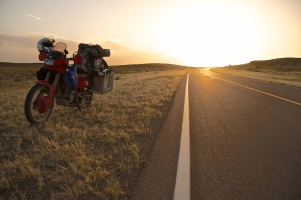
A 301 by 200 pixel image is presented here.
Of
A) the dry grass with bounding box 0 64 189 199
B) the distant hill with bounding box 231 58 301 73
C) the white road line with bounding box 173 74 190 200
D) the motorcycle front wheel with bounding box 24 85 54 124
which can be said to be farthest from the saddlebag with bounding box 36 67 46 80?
the distant hill with bounding box 231 58 301 73

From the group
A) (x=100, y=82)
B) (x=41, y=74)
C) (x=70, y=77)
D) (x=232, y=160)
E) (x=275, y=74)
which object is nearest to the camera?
(x=232, y=160)

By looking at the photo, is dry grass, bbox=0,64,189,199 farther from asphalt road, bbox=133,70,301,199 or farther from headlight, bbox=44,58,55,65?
headlight, bbox=44,58,55,65

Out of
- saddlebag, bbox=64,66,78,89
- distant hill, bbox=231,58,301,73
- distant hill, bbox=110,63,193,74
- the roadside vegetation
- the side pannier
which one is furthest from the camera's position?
distant hill, bbox=110,63,193,74

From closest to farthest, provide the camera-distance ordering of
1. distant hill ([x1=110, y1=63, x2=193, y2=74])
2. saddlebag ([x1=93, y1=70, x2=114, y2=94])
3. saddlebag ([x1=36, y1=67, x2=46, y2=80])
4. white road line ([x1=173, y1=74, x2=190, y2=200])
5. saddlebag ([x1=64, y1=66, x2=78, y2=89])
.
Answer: white road line ([x1=173, y1=74, x2=190, y2=200]) < saddlebag ([x1=64, y1=66, x2=78, y2=89]) < saddlebag ([x1=36, y1=67, x2=46, y2=80]) < saddlebag ([x1=93, y1=70, x2=114, y2=94]) < distant hill ([x1=110, y1=63, x2=193, y2=74])

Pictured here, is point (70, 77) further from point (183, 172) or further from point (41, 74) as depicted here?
point (183, 172)

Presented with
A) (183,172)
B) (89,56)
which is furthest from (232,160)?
(89,56)

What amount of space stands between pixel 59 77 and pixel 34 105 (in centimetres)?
80

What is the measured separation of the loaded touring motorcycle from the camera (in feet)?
14.9

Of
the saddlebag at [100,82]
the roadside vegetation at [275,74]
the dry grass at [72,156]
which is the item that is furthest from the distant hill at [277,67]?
the dry grass at [72,156]

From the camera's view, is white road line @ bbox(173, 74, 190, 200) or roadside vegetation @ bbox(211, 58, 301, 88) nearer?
white road line @ bbox(173, 74, 190, 200)

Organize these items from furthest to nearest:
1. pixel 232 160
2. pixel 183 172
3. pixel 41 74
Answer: pixel 41 74
pixel 232 160
pixel 183 172

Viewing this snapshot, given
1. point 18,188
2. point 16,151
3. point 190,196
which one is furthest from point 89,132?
point 190,196

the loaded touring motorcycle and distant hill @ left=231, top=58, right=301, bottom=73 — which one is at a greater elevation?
distant hill @ left=231, top=58, right=301, bottom=73

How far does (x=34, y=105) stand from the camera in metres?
4.53
